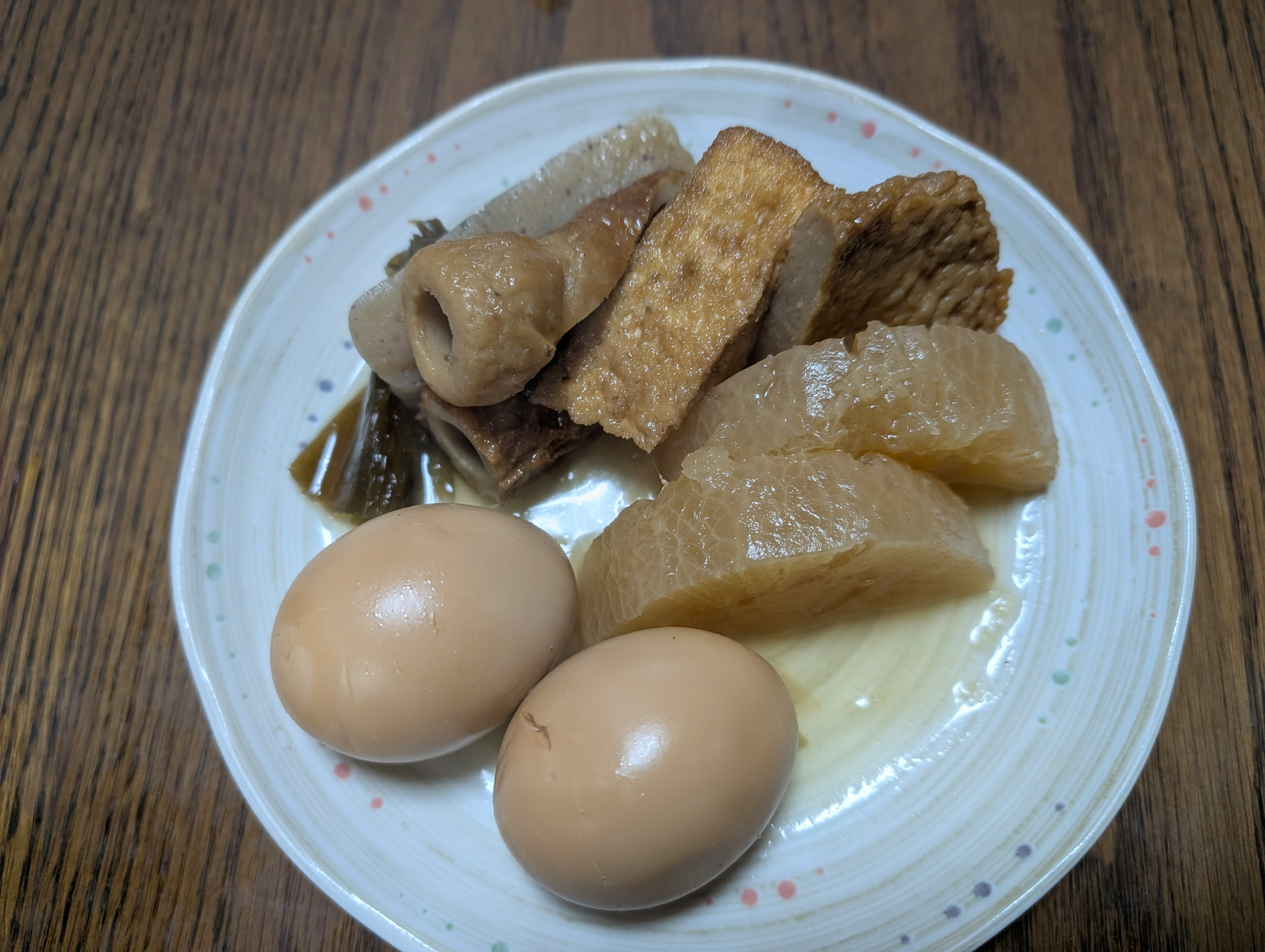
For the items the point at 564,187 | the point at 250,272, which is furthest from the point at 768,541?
the point at 250,272

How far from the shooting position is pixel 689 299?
1.33 meters

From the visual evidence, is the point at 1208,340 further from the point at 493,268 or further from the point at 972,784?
the point at 493,268

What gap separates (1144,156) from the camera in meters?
1.76

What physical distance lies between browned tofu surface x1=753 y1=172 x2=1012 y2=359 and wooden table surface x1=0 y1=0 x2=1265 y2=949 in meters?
0.61

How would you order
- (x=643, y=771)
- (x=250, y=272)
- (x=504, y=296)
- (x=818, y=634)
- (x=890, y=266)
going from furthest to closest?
1. (x=250, y=272)
2. (x=818, y=634)
3. (x=890, y=266)
4. (x=504, y=296)
5. (x=643, y=771)

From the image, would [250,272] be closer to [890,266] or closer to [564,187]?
[564,187]

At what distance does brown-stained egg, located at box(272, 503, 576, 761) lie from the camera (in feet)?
3.59

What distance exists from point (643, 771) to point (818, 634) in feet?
1.78

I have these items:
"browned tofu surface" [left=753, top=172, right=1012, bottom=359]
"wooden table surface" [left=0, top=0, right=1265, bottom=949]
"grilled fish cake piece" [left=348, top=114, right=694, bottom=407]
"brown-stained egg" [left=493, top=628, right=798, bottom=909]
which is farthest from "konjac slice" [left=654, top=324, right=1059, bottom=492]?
"wooden table surface" [left=0, top=0, right=1265, bottom=949]

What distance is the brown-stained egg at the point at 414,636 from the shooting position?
1094 mm

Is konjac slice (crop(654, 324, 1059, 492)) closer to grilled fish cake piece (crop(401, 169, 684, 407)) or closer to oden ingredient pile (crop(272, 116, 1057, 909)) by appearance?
oden ingredient pile (crop(272, 116, 1057, 909))

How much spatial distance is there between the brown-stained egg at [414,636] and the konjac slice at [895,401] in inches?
17.3

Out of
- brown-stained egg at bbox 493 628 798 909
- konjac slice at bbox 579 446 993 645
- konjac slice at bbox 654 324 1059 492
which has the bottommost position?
brown-stained egg at bbox 493 628 798 909

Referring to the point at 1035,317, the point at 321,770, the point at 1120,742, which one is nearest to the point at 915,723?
the point at 1120,742
